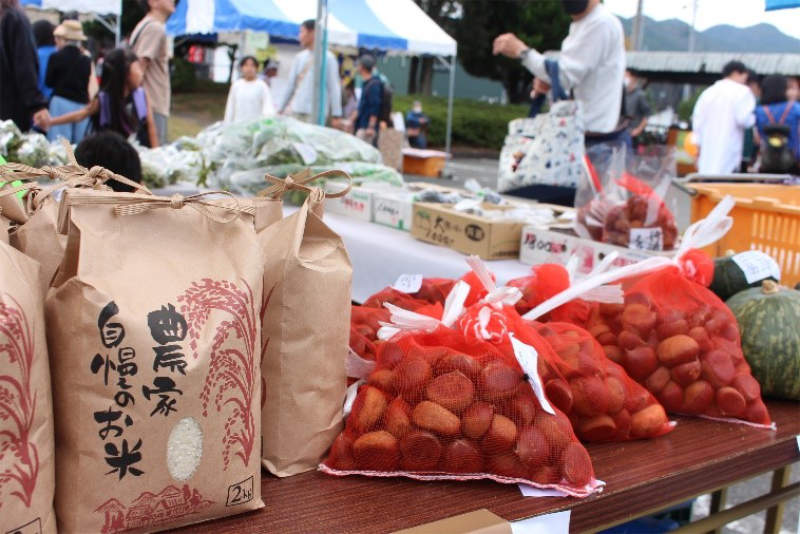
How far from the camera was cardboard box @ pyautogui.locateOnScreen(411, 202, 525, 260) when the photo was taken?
8.51 feet

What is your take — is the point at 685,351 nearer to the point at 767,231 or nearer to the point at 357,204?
the point at 767,231

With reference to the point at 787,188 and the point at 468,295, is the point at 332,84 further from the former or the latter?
the point at 468,295

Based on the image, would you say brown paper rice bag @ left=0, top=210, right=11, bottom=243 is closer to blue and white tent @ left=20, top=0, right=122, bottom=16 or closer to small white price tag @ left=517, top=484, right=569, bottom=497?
small white price tag @ left=517, top=484, right=569, bottom=497

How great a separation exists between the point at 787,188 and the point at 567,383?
2.01 meters

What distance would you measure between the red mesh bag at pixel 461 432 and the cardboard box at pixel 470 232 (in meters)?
1.41

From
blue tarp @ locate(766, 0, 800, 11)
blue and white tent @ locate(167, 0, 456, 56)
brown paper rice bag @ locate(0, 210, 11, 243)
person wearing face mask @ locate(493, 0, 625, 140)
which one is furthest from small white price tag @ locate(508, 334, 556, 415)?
blue and white tent @ locate(167, 0, 456, 56)

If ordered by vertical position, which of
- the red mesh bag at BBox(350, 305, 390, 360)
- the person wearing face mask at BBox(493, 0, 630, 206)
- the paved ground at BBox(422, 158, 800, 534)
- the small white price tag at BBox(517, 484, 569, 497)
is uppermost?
the person wearing face mask at BBox(493, 0, 630, 206)

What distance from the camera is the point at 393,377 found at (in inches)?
47.8

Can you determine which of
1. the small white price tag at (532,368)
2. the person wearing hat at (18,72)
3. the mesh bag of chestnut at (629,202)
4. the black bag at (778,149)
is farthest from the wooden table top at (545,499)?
the black bag at (778,149)

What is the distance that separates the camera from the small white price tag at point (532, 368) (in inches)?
46.3

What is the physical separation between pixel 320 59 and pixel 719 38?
19.8 m

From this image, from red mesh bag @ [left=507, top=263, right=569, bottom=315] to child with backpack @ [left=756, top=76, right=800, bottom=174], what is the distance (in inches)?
245

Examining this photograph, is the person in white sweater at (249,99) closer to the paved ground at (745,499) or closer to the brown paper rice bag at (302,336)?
the paved ground at (745,499)

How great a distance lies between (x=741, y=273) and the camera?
1.88 m
